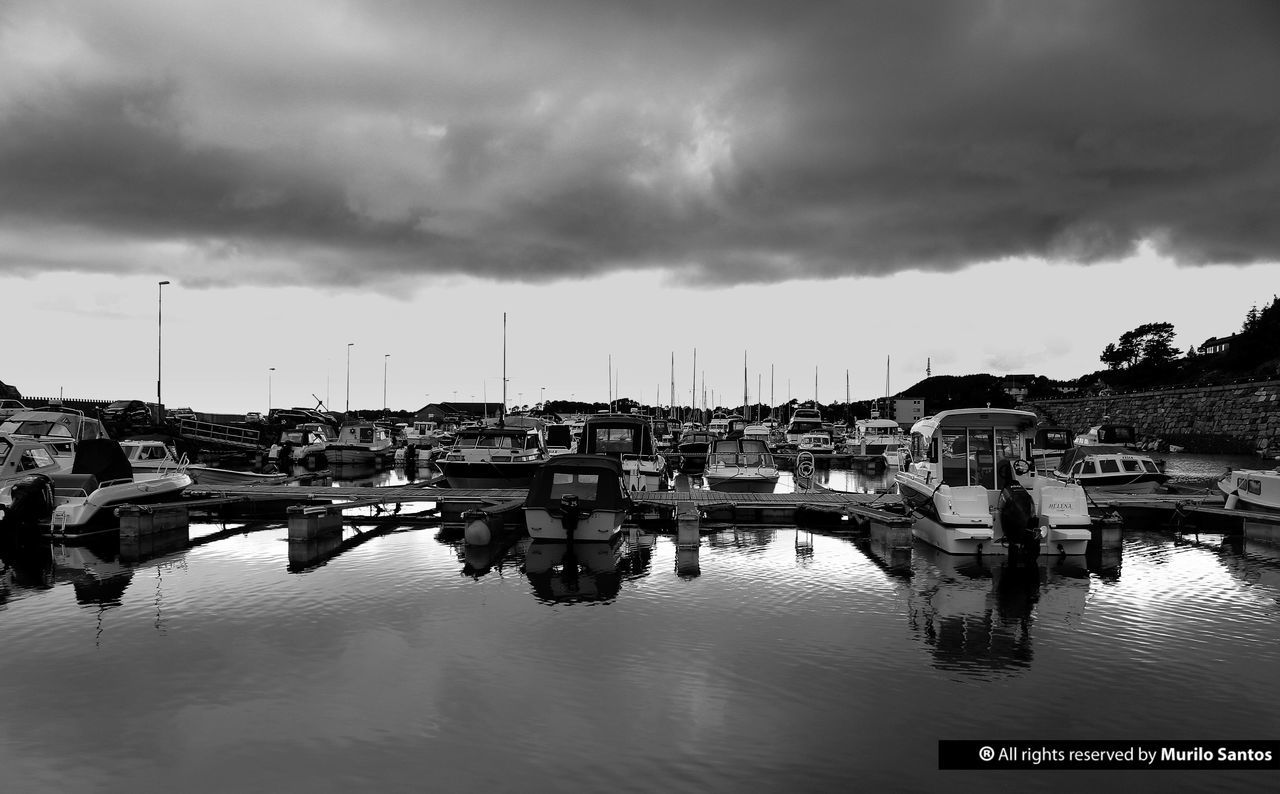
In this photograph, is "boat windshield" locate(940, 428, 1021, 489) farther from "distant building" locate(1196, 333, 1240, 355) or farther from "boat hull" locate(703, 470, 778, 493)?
"distant building" locate(1196, 333, 1240, 355)

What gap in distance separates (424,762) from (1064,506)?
1615cm

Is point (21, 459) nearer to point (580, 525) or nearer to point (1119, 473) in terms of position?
point (580, 525)

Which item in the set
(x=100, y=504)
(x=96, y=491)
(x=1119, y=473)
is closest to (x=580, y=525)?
(x=100, y=504)

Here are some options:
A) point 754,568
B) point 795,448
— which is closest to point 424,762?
point 754,568

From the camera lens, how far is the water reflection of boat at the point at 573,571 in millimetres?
16703

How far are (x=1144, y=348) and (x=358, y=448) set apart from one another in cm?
12920

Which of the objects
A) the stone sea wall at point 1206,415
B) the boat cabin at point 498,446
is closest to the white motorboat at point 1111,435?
the stone sea wall at point 1206,415

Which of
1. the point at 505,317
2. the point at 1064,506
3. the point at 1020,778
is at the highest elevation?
the point at 505,317

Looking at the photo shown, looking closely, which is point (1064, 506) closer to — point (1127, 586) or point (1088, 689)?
point (1127, 586)

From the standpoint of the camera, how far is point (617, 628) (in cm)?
1402

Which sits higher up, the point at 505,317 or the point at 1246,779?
the point at 505,317

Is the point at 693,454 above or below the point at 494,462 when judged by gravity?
below

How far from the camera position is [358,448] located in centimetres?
5606

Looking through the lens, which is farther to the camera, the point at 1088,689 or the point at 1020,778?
the point at 1088,689
